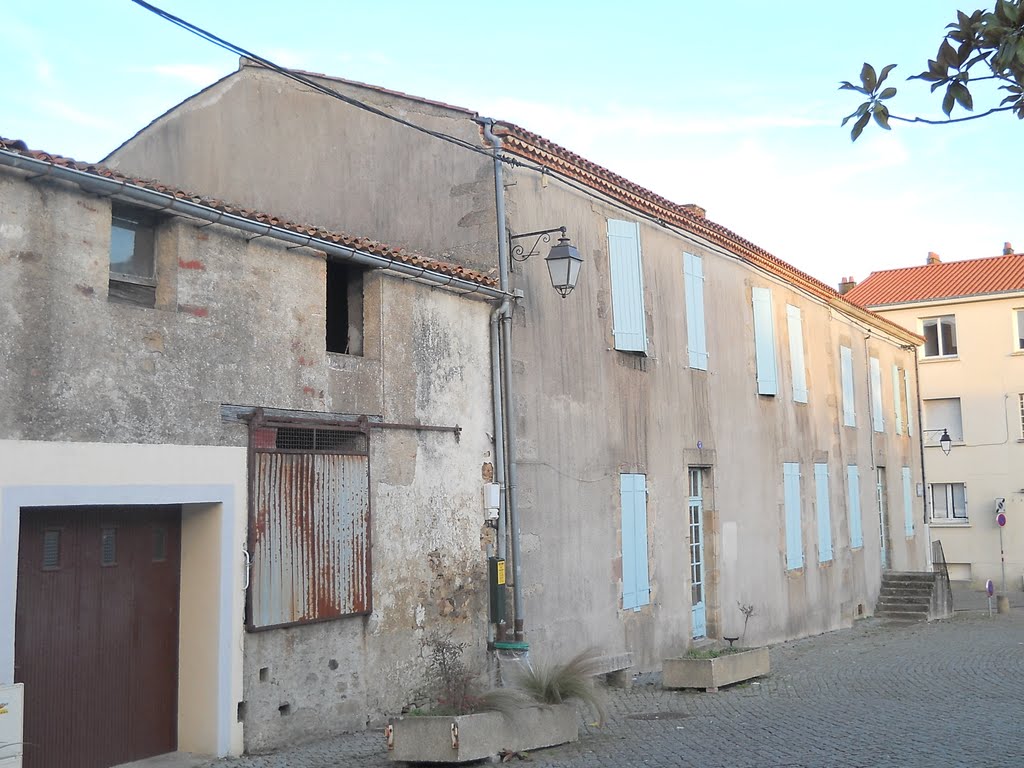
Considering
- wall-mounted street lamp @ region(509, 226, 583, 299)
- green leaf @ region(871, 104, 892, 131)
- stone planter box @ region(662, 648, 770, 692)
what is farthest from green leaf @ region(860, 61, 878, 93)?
stone planter box @ region(662, 648, 770, 692)

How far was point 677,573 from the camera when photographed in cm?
1360

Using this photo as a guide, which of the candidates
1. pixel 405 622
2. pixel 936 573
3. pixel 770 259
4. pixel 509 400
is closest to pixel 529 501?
pixel 509 400

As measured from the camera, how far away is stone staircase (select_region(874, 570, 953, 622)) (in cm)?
2108

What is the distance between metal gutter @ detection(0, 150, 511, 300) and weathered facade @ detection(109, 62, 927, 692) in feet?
4.26

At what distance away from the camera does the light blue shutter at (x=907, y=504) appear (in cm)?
2488

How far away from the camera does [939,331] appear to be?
31922mm

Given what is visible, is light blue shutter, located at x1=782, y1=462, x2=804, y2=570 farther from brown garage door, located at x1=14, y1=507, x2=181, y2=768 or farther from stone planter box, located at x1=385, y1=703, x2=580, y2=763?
brown garage door, located at x1=14, y1=507, x2=181, y2=768

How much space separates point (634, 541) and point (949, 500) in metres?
22.2

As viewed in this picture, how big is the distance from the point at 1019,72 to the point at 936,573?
64.6 ft

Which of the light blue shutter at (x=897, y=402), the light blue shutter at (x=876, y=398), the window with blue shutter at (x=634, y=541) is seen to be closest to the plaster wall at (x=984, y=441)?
the light blue shutter at (x=897, y=402)

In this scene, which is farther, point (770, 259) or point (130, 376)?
point (770, 259)

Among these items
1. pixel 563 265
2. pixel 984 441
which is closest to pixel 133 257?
pixel 563 265

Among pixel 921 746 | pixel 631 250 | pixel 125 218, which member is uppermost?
pixel 631 250

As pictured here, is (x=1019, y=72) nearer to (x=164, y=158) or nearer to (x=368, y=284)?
(x=368, y=284)
